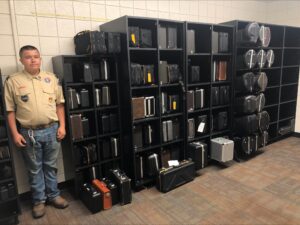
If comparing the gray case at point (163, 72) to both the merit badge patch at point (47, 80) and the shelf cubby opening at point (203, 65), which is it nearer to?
the shelf cubby opening at point (203, 65)

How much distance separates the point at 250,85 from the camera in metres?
3.48

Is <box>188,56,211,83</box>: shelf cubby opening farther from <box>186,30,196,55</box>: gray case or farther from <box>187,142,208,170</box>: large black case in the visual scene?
<box>187,142,208,170</box>: large black case

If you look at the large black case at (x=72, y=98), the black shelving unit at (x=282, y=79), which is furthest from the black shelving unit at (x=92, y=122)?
the black shelving unit at (x=282, y=79)

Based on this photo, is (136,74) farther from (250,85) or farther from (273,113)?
(273,113)

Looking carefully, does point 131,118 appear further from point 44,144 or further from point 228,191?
point 228,191

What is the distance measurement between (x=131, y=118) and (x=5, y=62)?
1.39 m

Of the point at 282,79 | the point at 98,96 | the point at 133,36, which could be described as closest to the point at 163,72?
the point at 133,36

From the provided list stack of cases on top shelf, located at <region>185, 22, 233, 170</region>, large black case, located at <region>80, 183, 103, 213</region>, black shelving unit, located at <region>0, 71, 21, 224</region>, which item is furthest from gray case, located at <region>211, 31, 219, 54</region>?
black shelving unit, located at <region>0, 71, 21, 224</region>

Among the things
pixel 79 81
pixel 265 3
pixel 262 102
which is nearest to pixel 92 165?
pixel 79 81

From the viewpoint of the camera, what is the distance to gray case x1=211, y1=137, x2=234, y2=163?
127 inches

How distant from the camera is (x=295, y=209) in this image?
2.34 meters

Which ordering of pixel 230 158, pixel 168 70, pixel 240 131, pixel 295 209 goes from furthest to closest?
pixel 240 131, pixel 230 158, pixel 168 70, pixel 295 209

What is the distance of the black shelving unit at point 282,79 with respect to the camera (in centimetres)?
408

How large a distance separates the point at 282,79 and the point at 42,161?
4.24 meters
